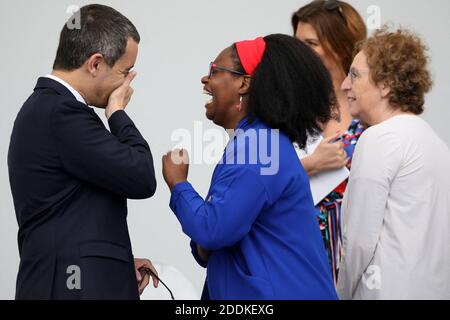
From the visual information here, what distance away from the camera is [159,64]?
16.0ft

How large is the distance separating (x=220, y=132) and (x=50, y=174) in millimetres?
2374

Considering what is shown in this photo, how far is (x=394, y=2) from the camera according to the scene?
500cm

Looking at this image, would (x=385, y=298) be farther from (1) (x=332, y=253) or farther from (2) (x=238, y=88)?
(2) (x=238, y=88)

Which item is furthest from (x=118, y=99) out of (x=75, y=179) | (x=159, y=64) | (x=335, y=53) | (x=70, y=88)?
(x=159, y=64)

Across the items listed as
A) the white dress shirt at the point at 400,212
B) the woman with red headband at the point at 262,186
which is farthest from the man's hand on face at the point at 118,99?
the white dress shirt at the point at 400,212

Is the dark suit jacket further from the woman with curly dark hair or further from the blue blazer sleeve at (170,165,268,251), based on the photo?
the woman with curly dark hair

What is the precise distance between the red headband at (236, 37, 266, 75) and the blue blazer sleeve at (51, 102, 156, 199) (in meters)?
0.40

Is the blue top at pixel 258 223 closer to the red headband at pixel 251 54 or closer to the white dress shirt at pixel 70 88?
the red headband at pixel 251 54

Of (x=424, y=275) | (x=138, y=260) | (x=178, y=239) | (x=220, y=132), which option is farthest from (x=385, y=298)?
(x=178, y=239)

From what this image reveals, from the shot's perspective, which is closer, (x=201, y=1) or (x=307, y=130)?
(x=307, y=130)

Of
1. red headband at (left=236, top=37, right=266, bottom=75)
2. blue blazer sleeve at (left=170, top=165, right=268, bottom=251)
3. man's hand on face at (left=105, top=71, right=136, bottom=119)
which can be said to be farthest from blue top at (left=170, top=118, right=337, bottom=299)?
man's hand on face at (left=105, top=71, right=136, bottom=119)

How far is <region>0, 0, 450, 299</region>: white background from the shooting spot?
4809mm

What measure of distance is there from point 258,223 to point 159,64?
2767mm

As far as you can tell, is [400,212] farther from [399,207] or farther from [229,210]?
[229,210]
